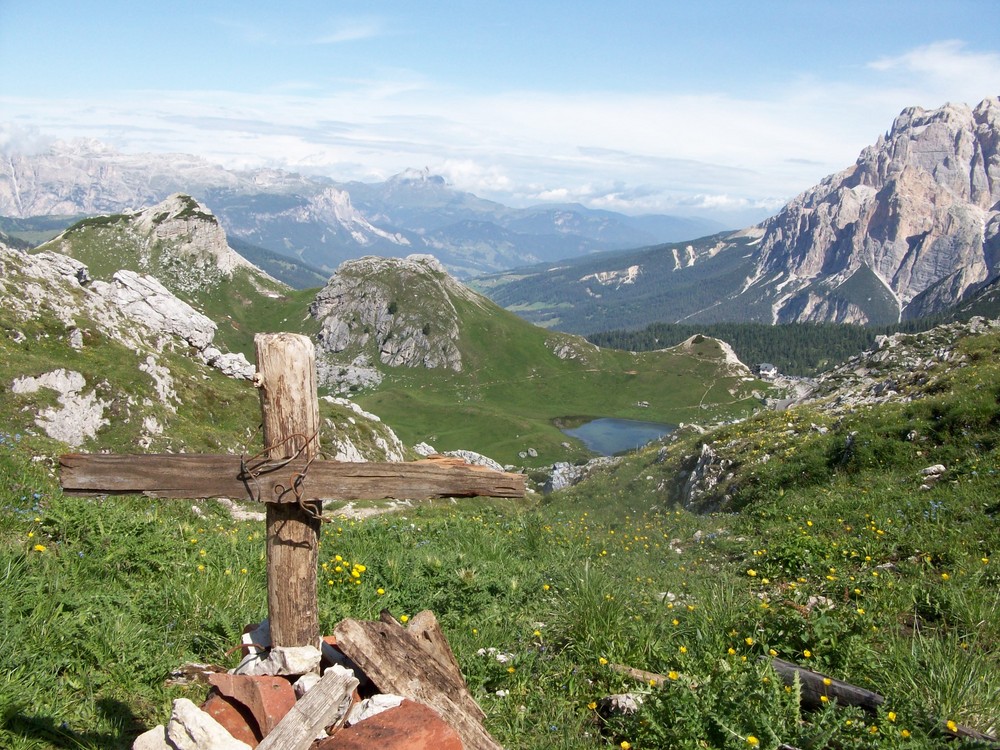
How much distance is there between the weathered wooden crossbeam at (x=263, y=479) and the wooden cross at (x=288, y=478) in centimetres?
1

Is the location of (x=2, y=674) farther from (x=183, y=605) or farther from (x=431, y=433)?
(x=431, y=433)

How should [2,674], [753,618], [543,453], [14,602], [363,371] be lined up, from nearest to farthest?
1. [2,674]
2. [14,602]
3. [753,618]
4. [543,453]
5. [363,371]

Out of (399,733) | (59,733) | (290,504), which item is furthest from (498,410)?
(399,733)

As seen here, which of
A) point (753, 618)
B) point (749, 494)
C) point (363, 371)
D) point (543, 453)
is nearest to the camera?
point (753, 618)

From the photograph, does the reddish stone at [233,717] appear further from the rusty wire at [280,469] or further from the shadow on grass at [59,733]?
the rusty wire at [280,469]

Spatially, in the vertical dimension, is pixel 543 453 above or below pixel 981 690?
below

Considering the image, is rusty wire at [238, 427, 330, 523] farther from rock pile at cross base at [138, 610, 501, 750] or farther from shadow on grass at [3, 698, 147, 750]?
shadow on grass at [3, 698, 147, 750]

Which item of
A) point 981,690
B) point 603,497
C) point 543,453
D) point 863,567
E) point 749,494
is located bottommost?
point 543,453

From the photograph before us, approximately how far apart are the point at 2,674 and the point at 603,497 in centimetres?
2702

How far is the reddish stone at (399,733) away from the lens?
593 centimetres

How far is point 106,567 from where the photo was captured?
10094 millimetres

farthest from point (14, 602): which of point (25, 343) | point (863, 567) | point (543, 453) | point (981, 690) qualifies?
point (543, 453)

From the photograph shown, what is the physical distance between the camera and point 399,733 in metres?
6.01

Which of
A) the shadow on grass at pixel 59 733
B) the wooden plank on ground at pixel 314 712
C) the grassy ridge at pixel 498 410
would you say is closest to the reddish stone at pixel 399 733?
the wooden plank on ground at pixel 314 712
